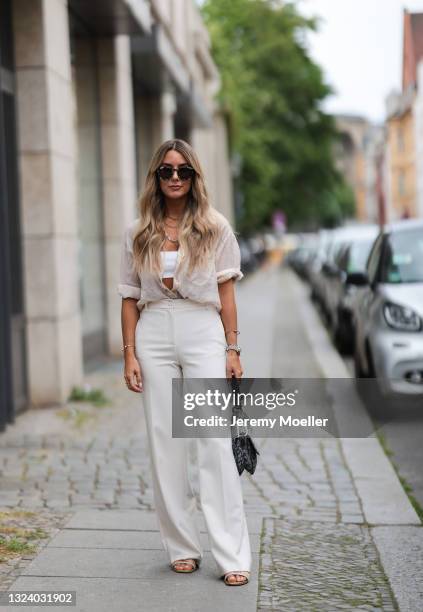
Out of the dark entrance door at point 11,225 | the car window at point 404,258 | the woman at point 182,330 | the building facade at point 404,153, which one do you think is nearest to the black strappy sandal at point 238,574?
the woman at point 182,330

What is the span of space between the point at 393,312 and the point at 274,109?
132ft

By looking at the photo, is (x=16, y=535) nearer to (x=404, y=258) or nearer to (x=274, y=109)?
(x=404, y=258)

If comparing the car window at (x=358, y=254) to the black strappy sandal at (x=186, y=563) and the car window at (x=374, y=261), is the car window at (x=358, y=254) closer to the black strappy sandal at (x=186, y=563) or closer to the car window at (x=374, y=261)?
the car window at (x=374, y=261)

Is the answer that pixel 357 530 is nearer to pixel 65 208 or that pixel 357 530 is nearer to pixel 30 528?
pixel 30 528

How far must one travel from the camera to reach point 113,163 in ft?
43.6

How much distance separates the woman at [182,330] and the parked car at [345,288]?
28.5 feet

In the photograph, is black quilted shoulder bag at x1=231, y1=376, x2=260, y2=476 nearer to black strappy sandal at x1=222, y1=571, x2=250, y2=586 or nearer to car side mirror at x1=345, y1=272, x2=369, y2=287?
black strappy sandal at x1=222, y1=571, x2=250, y2=586

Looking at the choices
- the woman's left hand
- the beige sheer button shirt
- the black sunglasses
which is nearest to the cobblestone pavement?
the woman's left hand

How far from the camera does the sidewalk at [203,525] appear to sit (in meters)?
4.32

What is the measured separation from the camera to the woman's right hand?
14.8 ft

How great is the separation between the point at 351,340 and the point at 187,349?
33.5ft

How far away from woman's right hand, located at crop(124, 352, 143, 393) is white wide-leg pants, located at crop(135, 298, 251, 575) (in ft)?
0.11

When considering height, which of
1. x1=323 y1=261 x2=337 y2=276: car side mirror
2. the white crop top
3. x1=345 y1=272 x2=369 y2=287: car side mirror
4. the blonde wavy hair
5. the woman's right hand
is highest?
the blonde wavy hair

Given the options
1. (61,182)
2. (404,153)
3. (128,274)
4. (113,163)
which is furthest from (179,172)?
(404,153)
